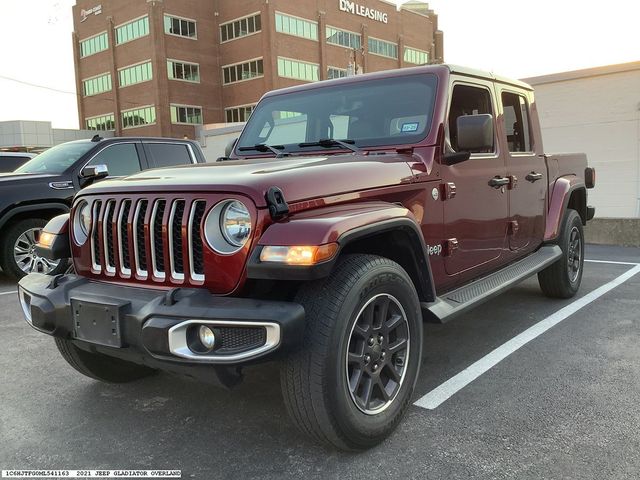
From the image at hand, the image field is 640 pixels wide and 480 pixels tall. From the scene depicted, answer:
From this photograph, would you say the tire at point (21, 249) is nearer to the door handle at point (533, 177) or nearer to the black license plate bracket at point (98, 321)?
the black license plate bracket at point (98, 321)

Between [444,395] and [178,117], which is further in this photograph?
[178,117]

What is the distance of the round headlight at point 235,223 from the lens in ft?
7.99

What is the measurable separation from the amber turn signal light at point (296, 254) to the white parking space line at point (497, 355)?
53.1 inches

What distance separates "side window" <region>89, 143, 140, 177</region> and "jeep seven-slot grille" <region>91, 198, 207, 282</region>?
468 centimetres

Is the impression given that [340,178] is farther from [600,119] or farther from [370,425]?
[600,119]

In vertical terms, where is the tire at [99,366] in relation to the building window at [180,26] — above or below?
below

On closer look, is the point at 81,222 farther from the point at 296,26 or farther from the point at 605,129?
the point at 296,26

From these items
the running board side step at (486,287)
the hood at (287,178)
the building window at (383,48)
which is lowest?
the running board side step at (486,287)

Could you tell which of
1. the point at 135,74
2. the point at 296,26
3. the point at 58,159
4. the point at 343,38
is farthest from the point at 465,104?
the point at 343,38

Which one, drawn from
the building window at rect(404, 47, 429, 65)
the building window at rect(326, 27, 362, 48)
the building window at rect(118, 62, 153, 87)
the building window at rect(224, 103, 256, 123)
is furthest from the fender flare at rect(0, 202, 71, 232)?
the building window at rect(404, 47, 429, 65)

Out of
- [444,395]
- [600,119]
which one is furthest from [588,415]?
[600,119]

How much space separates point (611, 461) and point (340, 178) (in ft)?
5.85

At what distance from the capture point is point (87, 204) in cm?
301

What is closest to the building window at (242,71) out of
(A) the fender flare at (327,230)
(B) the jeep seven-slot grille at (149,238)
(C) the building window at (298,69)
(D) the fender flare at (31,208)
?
(C) the building window at (298,69)
